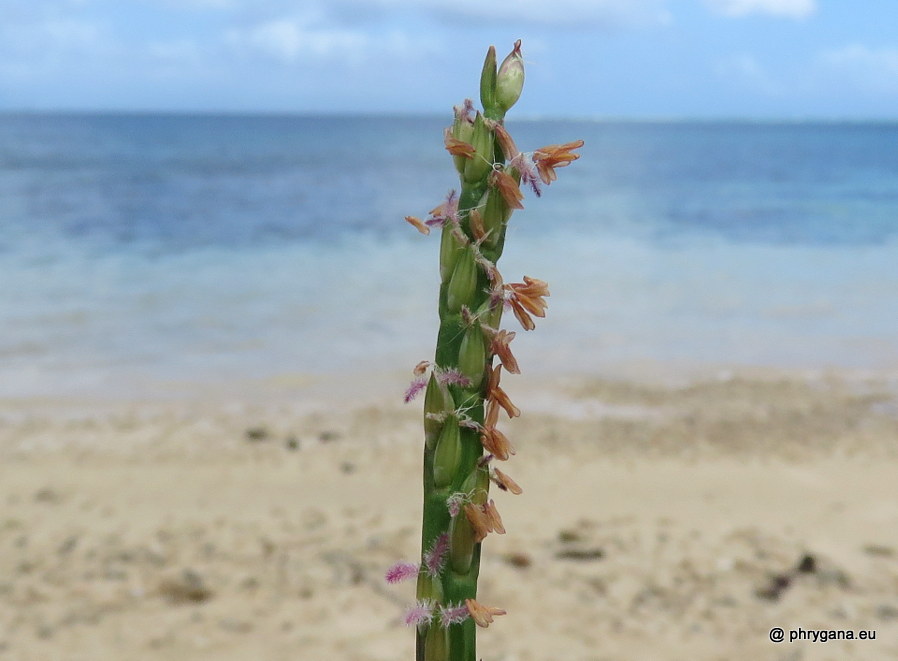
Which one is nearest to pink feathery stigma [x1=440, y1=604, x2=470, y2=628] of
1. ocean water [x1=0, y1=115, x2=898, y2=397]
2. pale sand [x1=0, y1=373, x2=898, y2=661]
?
ocean water [x1=0, y1=115, x2=898, y2=397]

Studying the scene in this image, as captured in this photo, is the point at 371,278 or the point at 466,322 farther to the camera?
the point at 371,278

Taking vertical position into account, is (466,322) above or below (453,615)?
above

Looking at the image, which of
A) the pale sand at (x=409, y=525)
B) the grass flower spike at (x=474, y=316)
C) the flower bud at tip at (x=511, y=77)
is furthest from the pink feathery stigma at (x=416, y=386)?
the pale sand at (x=409, y=525)

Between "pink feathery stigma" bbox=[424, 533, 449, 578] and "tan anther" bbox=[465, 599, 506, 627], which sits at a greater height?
"pink feathery stigma" bbox=[424, 533, 449, 578]

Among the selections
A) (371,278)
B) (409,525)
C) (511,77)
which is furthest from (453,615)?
(371,278)

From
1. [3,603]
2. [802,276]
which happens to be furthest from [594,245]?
[3,603]

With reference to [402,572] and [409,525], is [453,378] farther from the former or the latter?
[409,525]

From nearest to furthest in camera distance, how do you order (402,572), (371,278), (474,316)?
1. (474,316)
2. (402,572)
3. (371,278)

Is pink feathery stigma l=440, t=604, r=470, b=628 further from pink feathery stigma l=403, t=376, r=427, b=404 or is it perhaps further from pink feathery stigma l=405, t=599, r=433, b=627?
pink feathery stigma l=403, t=376, r=427, b=404

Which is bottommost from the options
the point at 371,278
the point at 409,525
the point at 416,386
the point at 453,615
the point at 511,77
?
the point at 409,525
